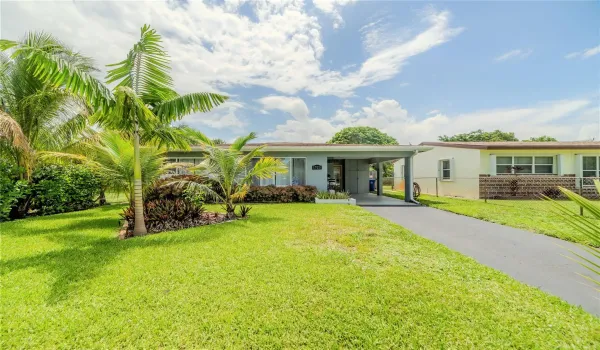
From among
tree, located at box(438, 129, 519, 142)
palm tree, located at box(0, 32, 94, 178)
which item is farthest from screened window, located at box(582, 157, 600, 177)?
tree, located at box(438, 129, 519, 142)

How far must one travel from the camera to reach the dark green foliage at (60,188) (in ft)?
29.6

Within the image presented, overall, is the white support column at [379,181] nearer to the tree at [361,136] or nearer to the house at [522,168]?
the house at [522,168]

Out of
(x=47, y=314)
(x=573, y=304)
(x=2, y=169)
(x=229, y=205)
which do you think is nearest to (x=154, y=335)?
(x=47, y=314)

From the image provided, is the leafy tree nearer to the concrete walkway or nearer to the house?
the house

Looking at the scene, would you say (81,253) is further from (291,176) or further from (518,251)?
(291,176)

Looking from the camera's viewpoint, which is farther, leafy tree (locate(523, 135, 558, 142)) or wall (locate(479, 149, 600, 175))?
leafy tree (locate(523, 135, 558, 142))

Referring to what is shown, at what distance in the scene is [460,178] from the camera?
16047 millimetres

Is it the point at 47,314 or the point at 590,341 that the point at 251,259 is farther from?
the point at 590,341

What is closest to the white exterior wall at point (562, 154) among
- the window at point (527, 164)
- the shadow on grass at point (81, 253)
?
the window at point (527, 164)

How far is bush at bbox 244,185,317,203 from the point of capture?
1285 centimetres

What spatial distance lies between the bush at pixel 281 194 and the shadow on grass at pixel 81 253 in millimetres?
5285

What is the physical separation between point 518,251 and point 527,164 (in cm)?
1442

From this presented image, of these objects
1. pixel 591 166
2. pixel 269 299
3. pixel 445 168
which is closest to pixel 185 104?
pixel 269 299

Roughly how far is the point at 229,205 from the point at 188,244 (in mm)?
3033
